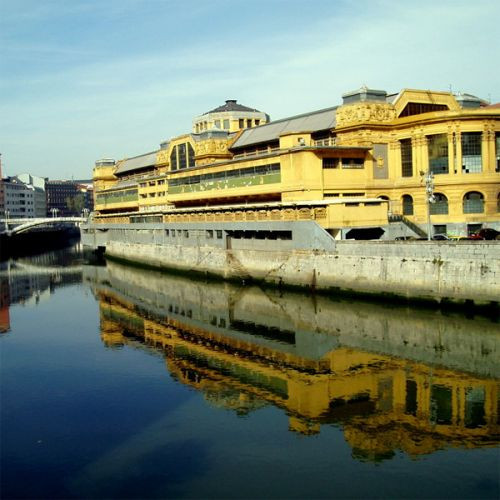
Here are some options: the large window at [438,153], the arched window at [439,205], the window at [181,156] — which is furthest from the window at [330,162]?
the window at [181,156]

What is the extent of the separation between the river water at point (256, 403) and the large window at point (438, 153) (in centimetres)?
2171

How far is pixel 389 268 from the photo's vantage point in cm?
5134

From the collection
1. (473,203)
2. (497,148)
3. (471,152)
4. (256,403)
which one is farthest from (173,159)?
(256,403)

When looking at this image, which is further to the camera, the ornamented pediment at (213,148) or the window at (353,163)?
the ornamented pediment at (213,148)

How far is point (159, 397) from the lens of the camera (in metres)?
33.7

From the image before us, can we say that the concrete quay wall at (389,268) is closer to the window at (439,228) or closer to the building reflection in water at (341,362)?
the building reflection in water at (341,362)

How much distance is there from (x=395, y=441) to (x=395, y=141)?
49454mm

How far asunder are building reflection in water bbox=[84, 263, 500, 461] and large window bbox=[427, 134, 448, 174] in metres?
21.9

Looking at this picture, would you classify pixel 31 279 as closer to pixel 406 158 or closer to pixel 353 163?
pixel 353 163

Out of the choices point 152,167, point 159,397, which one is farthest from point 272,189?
point 152,167

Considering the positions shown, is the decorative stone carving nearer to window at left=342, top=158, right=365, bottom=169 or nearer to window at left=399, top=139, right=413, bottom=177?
window at left=399, top=139, right=413, bottom=177

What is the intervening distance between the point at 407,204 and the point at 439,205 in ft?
14.4

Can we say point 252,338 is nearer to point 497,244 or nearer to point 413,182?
point 497,244

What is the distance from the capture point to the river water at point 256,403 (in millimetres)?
23250
